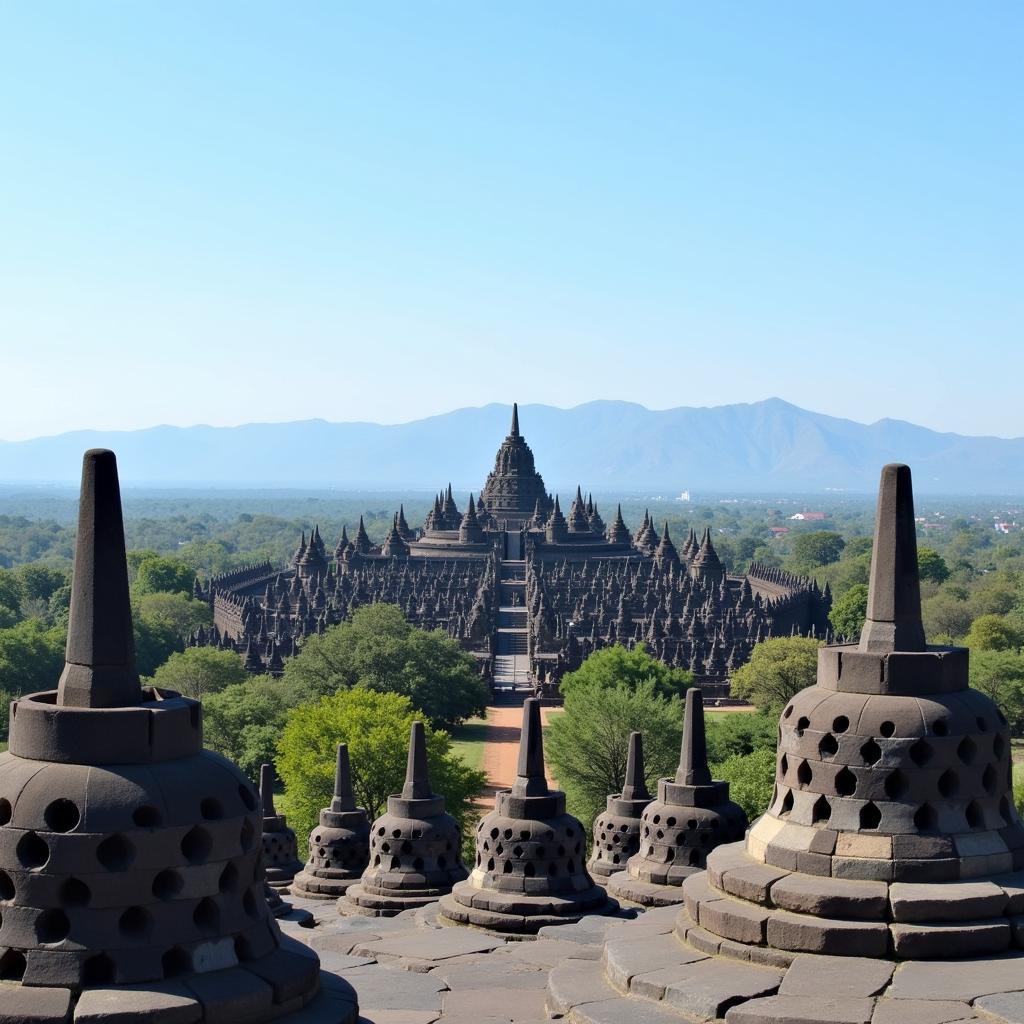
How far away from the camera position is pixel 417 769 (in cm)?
2056

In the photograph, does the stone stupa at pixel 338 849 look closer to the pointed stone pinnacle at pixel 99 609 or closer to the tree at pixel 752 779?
the tree at pixel 752 779

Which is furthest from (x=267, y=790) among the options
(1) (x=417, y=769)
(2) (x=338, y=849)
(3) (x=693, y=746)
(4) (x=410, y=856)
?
(3) (x=693, y=746)

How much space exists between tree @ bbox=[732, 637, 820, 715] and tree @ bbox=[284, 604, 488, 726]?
1077 cm

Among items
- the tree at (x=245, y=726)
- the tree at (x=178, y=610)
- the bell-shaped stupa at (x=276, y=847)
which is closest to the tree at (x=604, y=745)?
the tree at (x=245, y=726)

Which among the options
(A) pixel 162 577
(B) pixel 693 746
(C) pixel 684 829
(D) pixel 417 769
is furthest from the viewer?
(A) pixel 162 577

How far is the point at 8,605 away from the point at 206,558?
82725 millimetres

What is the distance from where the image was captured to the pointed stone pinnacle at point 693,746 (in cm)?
1717

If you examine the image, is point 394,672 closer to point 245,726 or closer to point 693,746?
point 245,726

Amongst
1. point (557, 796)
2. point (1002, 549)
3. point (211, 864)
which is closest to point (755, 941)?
point (211, 864)

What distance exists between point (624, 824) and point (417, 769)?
3.00 metres

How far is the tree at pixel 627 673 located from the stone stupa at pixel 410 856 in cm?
3447

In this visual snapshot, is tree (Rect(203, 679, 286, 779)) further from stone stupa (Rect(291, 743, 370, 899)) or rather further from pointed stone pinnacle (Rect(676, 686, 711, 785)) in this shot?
pointed stone pinnacle (Rect(676, 686, 711, 785))

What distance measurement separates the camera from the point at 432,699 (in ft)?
193

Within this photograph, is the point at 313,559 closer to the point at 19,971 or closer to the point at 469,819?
the point at 469,819
